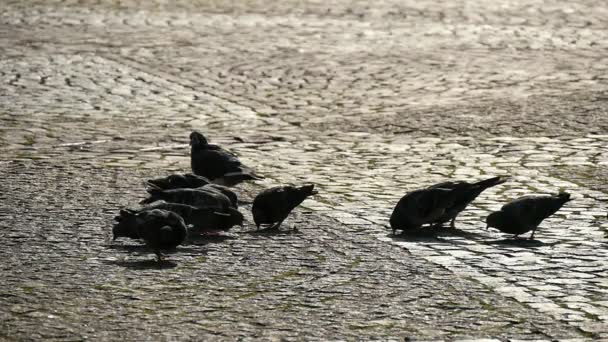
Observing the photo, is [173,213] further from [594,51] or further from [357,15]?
[357,15]

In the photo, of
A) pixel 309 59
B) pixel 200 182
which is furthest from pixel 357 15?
pixel 200 182

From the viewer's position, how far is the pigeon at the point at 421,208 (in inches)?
374

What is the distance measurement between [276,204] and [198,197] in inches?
22.1

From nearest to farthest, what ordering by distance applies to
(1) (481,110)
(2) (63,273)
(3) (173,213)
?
1. (2) (63,273)
2. (3) (173,213)
3. (1) (481,110)

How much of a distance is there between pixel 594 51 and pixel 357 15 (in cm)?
562

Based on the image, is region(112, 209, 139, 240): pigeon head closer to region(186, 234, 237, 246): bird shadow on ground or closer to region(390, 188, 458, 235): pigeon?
region(186, 234, 237, 246): bird shadow on ground

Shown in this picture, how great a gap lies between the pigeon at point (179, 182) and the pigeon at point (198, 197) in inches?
15.9

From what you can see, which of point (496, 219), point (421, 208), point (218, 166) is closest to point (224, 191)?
point (218, 166)

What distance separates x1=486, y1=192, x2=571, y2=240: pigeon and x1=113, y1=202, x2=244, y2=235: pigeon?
180 centimetres

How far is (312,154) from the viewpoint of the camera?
43.7 ft

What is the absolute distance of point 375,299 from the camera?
25.3 ft

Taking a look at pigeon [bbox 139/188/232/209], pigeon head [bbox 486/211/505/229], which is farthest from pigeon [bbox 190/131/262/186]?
pigeon head [bbox 486/211/505/229]

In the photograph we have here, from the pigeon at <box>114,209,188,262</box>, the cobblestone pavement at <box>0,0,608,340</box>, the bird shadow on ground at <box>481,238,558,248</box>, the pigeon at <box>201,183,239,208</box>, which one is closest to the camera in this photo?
the cobblestone pavement at <box>0,0,608,340</box>

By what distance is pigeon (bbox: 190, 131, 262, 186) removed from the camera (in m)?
10.7
